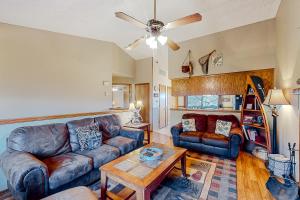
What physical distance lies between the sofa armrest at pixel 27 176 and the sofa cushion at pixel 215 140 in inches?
115

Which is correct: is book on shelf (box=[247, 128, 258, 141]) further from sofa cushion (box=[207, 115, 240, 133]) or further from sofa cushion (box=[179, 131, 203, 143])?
sofa cushion (box=[179, 131, 203, 143])

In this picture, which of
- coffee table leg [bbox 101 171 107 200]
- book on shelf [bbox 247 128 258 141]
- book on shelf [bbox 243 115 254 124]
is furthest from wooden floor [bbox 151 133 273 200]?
coffee table leg [bbox 101 171 107 200]

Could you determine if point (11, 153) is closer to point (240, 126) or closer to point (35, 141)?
point (35, 141)

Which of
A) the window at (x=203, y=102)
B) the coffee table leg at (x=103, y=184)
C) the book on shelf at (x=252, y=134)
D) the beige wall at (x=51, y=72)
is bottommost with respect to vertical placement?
the coffee table leg at (x=103, y=184)

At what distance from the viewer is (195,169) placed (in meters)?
2.71

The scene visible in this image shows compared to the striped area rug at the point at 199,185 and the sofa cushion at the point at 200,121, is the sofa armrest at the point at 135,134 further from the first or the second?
the sofa cushion at the point at 200,121

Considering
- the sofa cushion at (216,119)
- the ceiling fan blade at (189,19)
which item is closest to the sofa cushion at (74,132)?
the ceiling fan blade at (189,19)

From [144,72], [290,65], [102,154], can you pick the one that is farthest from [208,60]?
[102,154]

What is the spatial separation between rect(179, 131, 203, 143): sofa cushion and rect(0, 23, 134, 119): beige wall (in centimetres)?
293

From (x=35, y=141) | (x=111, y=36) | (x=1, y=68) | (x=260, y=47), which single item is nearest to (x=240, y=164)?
(x=260, y=47)

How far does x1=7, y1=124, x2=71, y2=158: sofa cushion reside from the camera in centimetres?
208

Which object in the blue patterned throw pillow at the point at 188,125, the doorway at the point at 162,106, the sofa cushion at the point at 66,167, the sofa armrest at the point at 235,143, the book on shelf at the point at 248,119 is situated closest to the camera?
the sofa cushion at the point at 66,167

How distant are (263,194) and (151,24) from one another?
2855 mm

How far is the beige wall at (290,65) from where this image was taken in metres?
2.12
